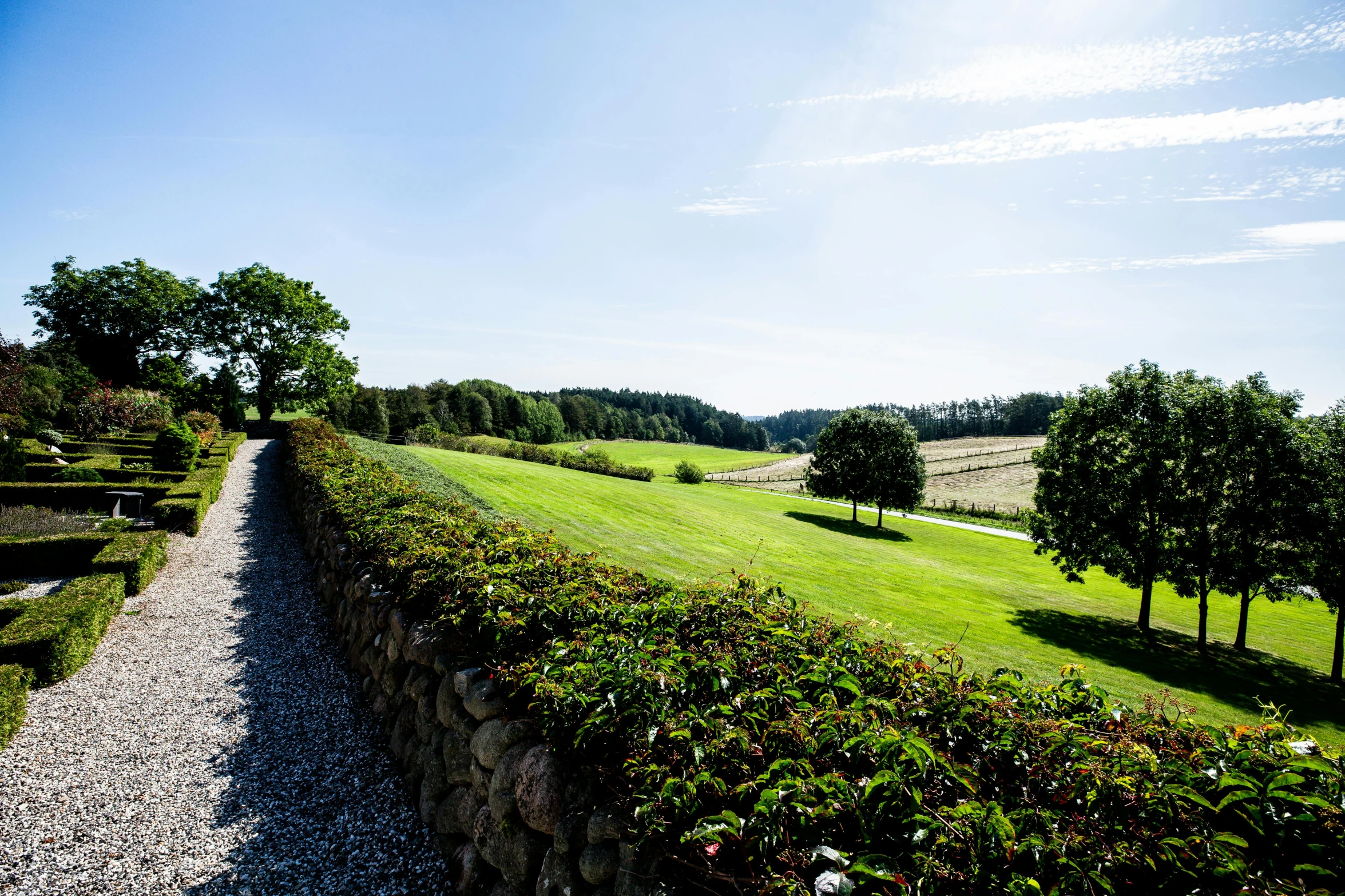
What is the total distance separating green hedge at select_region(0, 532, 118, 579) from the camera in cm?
891

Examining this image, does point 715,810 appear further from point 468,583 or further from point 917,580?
point 917,580

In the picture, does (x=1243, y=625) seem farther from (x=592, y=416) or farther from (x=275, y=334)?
(x=592, y=416)

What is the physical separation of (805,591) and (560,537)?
7193 mm

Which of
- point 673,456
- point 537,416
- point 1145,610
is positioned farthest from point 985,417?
point 1145,610

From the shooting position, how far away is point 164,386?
34.7m

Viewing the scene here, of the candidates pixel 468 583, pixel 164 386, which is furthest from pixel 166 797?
pixel 164 386

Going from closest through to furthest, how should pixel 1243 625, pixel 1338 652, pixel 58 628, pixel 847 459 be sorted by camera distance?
pixel 58 628 < pixel 1338 652 < pixel 1243 625 < pixel 847 459

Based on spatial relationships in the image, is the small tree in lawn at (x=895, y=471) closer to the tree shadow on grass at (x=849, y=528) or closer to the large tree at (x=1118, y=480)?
the tree shadow on grass at (x=849, y=528)

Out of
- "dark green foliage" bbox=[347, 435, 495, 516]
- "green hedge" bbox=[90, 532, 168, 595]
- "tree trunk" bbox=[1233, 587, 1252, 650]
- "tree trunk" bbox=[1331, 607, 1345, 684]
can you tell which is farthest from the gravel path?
"tree trunk" bbox=[1233, 587, 1252, 650]

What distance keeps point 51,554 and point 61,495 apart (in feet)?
16.2

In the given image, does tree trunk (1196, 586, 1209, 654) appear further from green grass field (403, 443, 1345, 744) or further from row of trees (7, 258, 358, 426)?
row of trees (7, 258, 358, 426)

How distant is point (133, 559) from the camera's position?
8.47 meters

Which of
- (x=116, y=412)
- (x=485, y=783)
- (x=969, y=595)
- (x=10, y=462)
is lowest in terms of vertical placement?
(x=969, y=595)

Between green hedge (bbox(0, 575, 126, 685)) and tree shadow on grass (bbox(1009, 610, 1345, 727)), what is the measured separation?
19.0 metres
